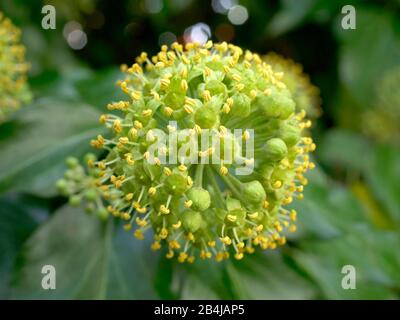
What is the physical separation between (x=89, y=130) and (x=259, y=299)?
743 millimetres

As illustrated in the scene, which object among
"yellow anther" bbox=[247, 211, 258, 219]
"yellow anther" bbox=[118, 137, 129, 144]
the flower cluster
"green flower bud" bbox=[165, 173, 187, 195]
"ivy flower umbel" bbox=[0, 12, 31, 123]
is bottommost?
"yellow anther" bbox=[247, 211, 258, 219]

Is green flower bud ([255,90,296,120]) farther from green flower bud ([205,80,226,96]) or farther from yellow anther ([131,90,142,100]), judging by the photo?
yellow anther ([131,90,142,100])

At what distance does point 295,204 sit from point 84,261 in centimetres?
69

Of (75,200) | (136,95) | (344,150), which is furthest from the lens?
(344,150)

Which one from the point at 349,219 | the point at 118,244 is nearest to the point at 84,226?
the point at 118,244

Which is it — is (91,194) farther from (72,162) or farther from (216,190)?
(216,190)

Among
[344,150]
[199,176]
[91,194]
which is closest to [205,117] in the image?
[199,176]

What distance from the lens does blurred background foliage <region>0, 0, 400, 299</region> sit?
4.93ft

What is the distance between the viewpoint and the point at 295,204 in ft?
5.47

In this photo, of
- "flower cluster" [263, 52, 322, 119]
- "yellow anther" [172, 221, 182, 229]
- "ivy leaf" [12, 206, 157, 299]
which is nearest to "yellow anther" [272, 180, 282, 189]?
"yellow anther" [172, 221, 182, 229]

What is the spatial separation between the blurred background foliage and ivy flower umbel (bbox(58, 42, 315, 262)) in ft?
0.90

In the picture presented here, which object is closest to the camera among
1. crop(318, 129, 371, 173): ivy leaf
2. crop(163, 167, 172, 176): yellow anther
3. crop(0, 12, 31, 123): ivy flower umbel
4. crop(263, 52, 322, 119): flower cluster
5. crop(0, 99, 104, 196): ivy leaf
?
crop(163, 167, 172, 176): yellow anther

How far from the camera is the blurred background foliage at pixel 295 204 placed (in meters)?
1.50
